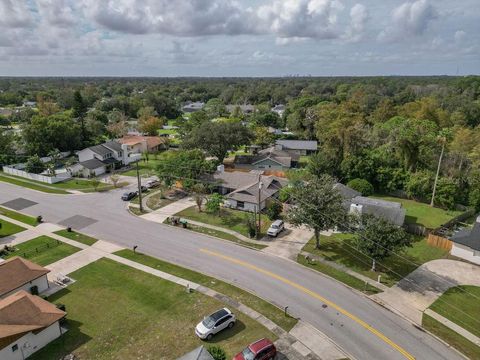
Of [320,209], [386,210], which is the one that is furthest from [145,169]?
[386,210]

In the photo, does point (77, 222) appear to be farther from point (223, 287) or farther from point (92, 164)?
point (92, 164)

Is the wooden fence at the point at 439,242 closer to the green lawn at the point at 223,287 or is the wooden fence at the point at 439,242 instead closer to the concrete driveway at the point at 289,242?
the concrete driveway at the point at 289,242

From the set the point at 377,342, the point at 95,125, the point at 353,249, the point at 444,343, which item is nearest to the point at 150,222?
the point at 353,249

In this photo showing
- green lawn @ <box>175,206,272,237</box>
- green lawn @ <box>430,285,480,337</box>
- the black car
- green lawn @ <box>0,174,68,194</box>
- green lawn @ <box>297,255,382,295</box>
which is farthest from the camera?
green lawn @ <box>0,174,68,194</box>

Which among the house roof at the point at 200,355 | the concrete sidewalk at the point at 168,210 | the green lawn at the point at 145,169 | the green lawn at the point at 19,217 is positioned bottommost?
the green lawn at the point at 145,169

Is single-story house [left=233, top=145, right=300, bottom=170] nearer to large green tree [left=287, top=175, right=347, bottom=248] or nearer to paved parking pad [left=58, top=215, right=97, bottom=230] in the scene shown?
large green tree [left=287, top=175, right=347, bottom=248]

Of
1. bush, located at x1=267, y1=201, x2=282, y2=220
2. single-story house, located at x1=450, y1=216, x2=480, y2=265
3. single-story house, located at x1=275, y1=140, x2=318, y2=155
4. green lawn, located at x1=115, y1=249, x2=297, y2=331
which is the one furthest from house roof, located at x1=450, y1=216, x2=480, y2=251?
single-story house, located at x1=275, y1=140, x2=318, y2=155

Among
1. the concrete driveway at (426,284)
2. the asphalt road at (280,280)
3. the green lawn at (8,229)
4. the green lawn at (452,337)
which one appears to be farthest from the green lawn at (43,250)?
the green lawn at (452,337)
